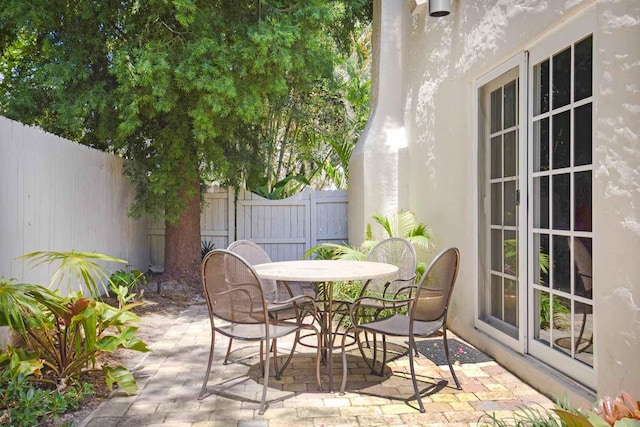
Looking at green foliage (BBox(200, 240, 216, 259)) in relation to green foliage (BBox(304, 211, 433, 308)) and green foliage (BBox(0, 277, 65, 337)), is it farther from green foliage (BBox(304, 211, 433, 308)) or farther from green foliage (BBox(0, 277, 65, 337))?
green foliage (BBox(0, 277, 65, 337))

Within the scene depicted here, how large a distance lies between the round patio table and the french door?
1.00 metres

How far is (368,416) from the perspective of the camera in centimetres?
294

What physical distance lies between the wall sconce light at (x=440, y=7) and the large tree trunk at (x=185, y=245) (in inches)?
168

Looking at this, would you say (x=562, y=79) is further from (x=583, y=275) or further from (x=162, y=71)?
(x=162, y=71)

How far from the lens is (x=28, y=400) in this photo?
2.79 meters

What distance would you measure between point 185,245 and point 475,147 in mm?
4749

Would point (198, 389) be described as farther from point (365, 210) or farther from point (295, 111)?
point (295, 111)

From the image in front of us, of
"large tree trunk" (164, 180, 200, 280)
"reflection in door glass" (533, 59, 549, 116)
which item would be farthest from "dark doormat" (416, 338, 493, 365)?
"large tree trunk" (164, 180, 200, 280)

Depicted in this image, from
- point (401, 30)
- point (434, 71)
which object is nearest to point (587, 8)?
point (434, 71)

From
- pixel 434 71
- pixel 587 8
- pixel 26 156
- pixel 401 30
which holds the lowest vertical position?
pixel 26 156

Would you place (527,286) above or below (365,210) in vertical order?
below

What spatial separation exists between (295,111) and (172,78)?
388cm

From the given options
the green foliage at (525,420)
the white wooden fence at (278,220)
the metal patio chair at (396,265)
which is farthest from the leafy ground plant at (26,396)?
the white wooden fence at (278,220)

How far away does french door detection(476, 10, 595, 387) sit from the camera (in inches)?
118
